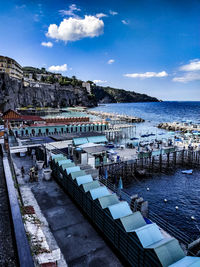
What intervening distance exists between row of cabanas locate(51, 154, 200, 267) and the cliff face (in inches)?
3828

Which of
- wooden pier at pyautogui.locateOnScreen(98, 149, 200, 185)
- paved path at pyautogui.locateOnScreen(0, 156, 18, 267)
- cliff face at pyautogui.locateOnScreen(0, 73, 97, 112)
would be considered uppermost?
cliff face at pyautogui.locateOnScreen(0, 73, 97, 112)

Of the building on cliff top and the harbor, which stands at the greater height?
the building on cliff top

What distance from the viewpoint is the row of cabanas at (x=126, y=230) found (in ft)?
26.6

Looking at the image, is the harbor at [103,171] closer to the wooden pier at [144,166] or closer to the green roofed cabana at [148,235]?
the wooden pier at [144,166]

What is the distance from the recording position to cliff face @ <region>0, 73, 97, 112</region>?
10562 cm

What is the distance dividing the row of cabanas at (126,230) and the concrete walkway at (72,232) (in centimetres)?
55

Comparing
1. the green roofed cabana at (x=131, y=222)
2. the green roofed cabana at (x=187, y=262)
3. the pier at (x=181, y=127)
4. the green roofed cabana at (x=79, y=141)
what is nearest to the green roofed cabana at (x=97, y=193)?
the green roofed cabana at (x=131, y=222)

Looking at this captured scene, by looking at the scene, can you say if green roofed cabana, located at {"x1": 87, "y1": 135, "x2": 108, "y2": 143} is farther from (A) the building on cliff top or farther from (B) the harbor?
(A) the building on cliff top

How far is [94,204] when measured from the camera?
12453 mm

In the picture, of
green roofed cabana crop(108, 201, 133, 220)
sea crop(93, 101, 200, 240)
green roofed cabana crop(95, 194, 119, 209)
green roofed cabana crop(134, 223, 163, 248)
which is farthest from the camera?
sea crop(93, 101, 200, 240)

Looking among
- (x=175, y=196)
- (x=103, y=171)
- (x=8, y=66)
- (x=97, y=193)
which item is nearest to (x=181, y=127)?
(x=103, y=171)

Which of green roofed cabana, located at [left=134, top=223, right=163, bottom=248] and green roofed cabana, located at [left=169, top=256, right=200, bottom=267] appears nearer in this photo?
green roofed cabana, located at [left=169, top=256, right=200, bottom=267]

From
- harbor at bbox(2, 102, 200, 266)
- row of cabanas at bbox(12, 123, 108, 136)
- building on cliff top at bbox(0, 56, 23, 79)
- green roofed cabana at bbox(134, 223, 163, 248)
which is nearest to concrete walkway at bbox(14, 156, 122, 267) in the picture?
harbor at bbox(2, 102, 200, 266)

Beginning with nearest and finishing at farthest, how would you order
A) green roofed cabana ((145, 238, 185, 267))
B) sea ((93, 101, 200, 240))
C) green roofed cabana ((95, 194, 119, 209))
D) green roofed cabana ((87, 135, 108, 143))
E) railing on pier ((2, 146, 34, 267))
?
railing on pier ((2, 146, 34, 267)) < green roofed cabana ((145, 238, 185, 267)) < green roofed cabana ((95, 194, 119, 209)) < sea ((93, 101, 200, 240)) < green roofed cabana ((87, 135, 108, 143))
